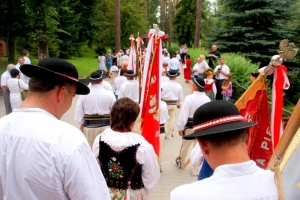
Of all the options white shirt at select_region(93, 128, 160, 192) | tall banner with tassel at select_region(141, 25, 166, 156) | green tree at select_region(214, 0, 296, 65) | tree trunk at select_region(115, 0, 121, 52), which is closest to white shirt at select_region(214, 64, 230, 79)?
tall banner with tassel at select_region(141, 25, 166, 156)

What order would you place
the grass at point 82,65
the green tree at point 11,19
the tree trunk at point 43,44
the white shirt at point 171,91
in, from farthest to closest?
the grass at point 82,65 < the green tree at point 11,19 < the tree trunk at point 43,44 < the white shirt at point 171,91

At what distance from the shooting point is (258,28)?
1962cm

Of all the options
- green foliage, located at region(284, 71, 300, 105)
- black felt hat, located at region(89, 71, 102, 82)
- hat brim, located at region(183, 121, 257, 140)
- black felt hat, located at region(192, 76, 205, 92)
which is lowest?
green foliage, located at region(284, 71, 300, 105)

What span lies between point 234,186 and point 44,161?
109 centimetres

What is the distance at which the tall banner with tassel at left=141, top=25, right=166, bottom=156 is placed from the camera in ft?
18.9

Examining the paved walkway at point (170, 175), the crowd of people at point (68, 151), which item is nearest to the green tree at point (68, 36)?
the paved walkway at point (170, 175)

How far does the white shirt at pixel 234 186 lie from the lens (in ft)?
5.15

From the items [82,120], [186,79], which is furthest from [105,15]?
[82,120]

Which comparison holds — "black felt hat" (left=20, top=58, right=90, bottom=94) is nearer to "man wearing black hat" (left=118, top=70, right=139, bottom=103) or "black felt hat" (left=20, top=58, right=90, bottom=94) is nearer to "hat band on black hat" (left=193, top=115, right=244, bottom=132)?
"hat band on black hat" (left=193, top=115, right=244, bottom=132)

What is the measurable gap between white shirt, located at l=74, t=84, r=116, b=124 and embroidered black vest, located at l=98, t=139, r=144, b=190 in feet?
8.52

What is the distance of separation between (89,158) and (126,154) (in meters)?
1.51

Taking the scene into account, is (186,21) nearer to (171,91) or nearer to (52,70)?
(171,91)

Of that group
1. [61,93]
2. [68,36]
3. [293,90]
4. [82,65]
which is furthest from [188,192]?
[68,36]

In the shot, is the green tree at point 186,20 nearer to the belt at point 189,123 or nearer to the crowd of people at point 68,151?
the belt at point 189,123
